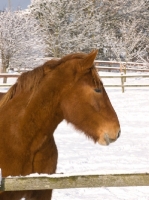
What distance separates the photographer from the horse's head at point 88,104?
2.77m

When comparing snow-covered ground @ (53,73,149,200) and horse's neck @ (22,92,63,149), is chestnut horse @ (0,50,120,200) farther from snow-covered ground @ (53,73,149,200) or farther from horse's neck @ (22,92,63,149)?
snow-covered ground @ (53,73,149,200)

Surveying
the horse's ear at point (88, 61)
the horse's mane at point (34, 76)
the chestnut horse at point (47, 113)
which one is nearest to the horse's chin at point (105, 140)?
the chestnut horse at point (47, 113)

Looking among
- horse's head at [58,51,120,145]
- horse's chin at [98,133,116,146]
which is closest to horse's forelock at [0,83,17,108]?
horse's head at [58,51,120,145]

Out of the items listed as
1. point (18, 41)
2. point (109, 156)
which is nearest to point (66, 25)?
point (18, 41)

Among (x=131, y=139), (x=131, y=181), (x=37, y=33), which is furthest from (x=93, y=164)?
(x=37, y=33)

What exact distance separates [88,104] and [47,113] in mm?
356

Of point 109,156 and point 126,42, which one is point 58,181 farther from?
point 126,42

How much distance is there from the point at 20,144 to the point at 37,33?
1084 inches

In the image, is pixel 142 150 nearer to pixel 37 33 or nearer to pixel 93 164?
pixel 93 164

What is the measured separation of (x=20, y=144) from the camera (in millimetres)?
2898

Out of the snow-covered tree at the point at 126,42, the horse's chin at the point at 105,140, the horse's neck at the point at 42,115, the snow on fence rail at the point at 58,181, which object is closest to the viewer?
the snow on fence rail at the point at 58,181

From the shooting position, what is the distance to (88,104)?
282cm

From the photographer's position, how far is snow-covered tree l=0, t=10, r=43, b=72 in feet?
83.7

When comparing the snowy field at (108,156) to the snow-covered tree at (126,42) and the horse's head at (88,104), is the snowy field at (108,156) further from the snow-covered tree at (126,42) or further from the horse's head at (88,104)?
the snow-covered tree at (126,42)
